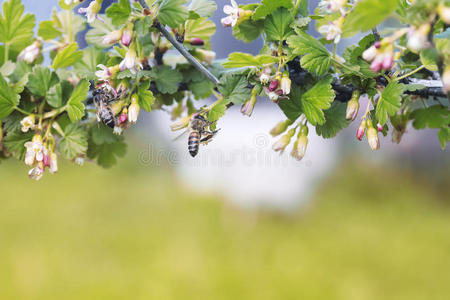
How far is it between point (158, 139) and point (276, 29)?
1.19 m

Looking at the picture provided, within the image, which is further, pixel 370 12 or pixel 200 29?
pixel 200 29

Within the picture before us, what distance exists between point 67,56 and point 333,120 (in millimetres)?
269

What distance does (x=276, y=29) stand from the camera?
13.7 inches

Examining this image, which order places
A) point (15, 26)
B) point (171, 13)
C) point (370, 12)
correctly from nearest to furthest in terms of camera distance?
point (370, 12) → point (171, 13) → point (15, 26)

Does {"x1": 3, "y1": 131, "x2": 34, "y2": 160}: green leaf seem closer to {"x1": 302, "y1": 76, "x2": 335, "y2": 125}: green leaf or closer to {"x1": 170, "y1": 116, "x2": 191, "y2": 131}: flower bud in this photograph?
{"x1": 170, "y1": 116, "x2": 191, "y2": 131}: flower bud

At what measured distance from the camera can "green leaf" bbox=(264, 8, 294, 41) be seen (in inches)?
13.5

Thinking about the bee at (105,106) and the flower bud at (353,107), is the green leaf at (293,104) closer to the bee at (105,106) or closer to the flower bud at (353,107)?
the flower bud at (353,107)

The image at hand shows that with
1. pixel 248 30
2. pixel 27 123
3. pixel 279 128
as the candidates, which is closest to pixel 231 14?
pixel 248 30

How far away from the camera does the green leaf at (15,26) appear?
1.39ft

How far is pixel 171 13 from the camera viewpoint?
0.34 m

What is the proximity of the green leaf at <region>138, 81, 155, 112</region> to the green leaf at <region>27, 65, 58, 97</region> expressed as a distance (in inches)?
4.4

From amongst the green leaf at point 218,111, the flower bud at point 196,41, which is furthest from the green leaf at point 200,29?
the green leaf at point 218,111

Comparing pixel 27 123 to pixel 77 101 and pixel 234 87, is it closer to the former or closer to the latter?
pixel 77 101

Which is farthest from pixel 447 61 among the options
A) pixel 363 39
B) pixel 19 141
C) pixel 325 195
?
pixel 325 195
